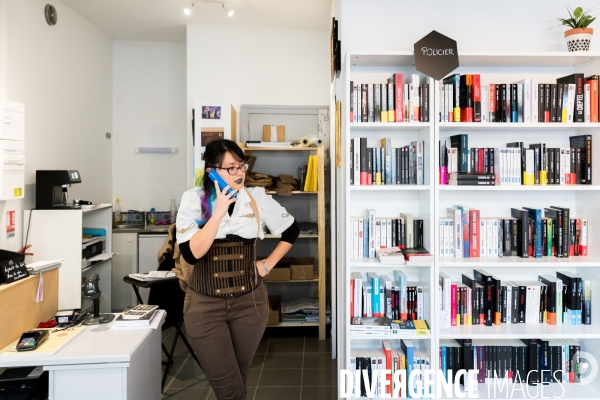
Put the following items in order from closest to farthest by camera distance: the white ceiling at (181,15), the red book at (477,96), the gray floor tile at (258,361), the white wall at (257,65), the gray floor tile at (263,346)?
the red book at (477,96) < the gray floor tile at (258,361) < the gray floor tile at (263,346) < the white ceiling at (181,15) < the white wall at (257,65)

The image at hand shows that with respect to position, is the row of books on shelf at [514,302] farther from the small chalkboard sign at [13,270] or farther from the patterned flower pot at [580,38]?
the small chalkboard sign at [13,270]

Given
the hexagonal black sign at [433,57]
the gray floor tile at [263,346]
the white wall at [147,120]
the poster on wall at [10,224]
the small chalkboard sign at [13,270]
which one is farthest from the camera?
the white wall at [147,120]

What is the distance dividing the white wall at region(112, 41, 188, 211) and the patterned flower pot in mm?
3960

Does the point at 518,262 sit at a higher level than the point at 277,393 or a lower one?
higher

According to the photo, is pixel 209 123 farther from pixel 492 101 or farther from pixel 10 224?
pixel 492 101

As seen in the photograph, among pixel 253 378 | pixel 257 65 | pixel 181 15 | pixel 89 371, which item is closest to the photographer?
pixel 89 371

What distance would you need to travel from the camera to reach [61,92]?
→ 3908 mm

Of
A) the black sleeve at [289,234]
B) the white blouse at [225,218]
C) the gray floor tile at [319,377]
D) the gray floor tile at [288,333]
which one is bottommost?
the gray floor tile at [319,377]

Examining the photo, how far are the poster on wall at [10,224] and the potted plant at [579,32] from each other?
3.94 meters

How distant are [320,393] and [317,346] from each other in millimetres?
907

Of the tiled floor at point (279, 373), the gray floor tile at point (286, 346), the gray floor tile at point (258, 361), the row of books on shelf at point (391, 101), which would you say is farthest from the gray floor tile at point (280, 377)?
the row of books on shelf at point (391, 101)

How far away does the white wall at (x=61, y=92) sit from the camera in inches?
129

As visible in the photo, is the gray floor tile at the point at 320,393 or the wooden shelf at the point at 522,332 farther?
the gray floor tile at the point at 320,393

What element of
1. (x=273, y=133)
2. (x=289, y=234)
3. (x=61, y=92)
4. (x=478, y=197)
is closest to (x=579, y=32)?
(x=478, y=197)
